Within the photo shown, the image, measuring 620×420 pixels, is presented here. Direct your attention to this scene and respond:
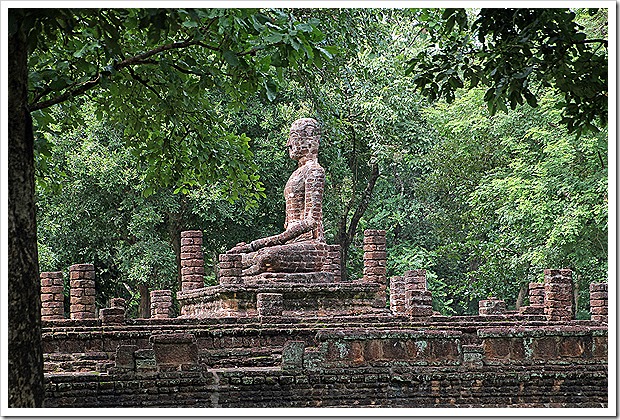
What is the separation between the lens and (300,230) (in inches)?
800

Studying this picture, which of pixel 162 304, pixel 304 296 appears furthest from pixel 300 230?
pixel 162 304

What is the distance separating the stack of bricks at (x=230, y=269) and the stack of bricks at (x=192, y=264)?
247 cm

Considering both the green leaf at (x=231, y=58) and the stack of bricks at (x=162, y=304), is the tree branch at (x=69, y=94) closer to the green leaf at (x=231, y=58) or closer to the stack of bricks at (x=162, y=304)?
the green leaf at (x=231, y=58)

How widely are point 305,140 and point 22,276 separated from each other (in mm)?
12060

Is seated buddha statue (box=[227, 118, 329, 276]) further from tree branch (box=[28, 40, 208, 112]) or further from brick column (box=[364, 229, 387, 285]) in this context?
tree branch (box=[28, 40, 208, 112])

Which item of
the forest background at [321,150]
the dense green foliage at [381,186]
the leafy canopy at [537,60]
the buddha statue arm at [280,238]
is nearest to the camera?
the forest background at [321,150]

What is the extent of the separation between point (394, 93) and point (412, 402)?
754 inches

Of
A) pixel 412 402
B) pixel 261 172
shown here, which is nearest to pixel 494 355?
pixel 412 402

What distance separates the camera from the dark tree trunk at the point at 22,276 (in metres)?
9.22

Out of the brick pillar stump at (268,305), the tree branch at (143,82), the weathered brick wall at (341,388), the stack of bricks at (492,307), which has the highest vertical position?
the tree branch at (143,82)

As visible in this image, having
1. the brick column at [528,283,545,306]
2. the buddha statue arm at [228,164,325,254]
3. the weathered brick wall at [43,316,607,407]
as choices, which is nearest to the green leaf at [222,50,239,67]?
the weathered brick wall at [43,316,607,407]

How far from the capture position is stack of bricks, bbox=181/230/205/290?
21.9 meters

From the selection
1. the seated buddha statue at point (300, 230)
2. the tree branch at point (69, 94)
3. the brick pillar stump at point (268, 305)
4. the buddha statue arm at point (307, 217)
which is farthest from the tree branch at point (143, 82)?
the buddha statue arm at point (307, 217)

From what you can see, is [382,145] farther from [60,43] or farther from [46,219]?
[60,43]
